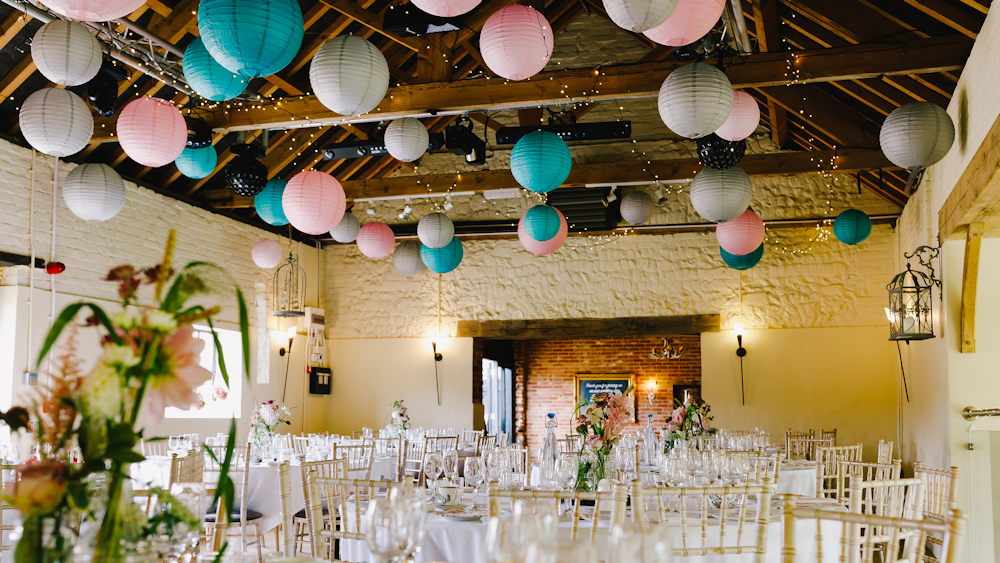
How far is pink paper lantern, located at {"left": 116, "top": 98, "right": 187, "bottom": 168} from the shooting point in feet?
14.8

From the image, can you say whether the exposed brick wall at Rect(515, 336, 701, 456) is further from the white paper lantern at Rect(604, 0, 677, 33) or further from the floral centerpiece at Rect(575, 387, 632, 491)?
the white paper lantern at Rect(604, 0, 677, 33)

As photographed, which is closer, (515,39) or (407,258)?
(515,39)

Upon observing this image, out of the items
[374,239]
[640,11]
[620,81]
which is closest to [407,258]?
[374,239]

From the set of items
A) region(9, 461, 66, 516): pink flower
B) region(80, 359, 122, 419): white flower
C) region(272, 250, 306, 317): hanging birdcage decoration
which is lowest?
region(9, 461, 66, 516): pink flower

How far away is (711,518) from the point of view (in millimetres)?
3408

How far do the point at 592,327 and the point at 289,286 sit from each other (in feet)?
14.4

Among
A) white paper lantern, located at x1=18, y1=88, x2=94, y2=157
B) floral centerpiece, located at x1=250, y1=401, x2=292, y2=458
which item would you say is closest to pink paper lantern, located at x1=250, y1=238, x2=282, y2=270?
floral centerpiece, located at x1=250, y1=401, x2=292, y2=458

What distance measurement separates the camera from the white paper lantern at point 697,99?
4.21m

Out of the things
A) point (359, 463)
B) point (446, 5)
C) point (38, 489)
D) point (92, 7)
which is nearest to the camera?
point (38, 489)

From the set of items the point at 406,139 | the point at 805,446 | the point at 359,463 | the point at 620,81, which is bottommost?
the point at 805,446

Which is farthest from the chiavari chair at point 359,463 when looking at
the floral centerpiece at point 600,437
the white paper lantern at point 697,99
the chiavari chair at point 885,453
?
the chiavari chair at point 885,453

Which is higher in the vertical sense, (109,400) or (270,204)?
(270,204)

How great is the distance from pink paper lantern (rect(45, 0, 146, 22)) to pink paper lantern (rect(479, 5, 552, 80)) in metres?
1.72

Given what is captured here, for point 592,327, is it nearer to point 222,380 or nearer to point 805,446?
point 805,446
